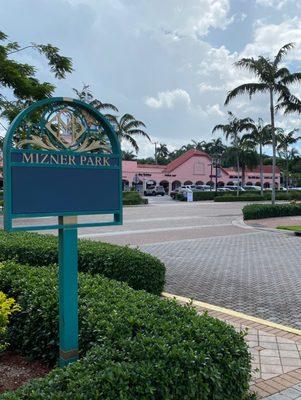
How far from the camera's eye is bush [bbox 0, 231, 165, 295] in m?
6.16

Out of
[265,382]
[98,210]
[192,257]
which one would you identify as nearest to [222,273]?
[192,257]

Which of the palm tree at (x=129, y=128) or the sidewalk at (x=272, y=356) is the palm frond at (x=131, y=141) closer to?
the palm tree at (x=129, y=128)

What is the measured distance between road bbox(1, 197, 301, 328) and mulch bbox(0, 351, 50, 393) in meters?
3.29

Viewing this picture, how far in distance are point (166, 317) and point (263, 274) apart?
18.2 ft

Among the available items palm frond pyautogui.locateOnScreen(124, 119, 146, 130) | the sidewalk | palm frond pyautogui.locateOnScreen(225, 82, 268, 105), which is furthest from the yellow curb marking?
palm frond pyautogui.locateOnScreen(124, 119, 146, 130)

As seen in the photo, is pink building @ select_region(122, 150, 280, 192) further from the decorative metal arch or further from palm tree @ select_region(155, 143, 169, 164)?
the decorative metal arch

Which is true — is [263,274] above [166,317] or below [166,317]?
below

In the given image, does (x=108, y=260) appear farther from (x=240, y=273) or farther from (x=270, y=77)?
(x=270, y=77)

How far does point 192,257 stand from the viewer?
33.7 feet

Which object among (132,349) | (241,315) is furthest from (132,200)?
(132,349)

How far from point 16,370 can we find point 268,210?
19.4m

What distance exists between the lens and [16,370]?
139 inches

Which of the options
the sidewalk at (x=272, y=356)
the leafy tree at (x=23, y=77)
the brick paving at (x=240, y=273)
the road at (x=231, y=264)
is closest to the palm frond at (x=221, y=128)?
the road at (x=231, y=264)

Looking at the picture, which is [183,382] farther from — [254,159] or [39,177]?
[254,159]
